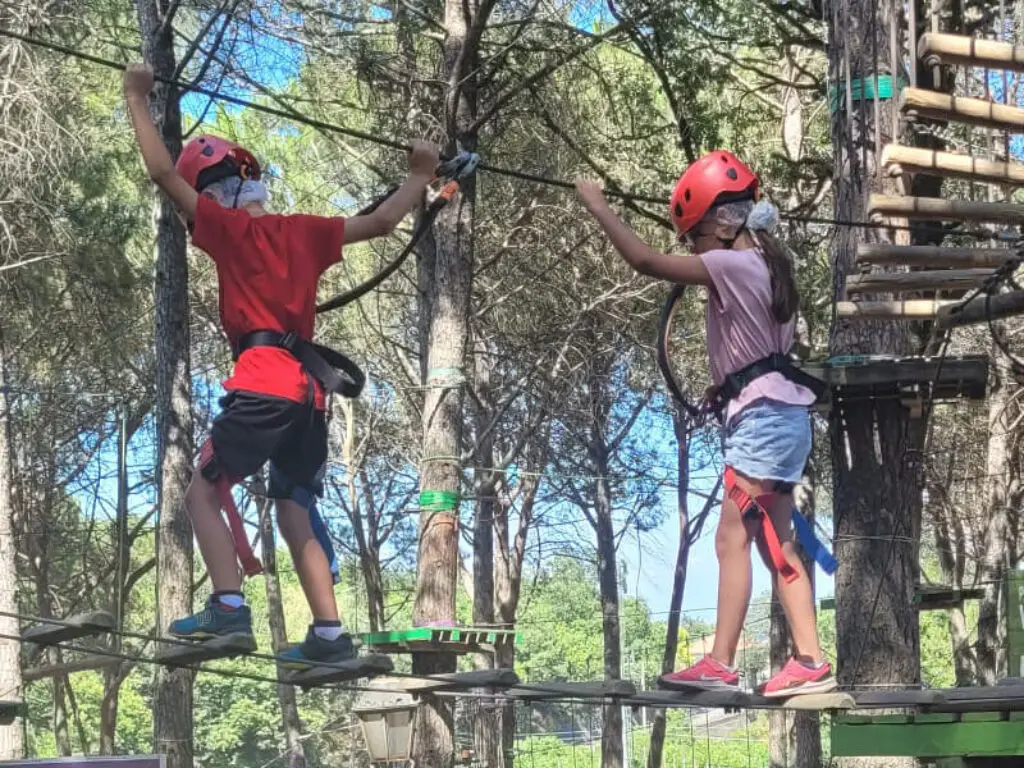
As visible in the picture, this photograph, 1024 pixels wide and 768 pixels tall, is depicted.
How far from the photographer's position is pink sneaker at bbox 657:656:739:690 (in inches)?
212

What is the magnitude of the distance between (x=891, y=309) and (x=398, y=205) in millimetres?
2791

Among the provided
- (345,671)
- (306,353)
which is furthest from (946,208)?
(345,671)

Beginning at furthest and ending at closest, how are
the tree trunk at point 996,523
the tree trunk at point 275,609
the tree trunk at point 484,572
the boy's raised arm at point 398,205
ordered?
the tree trunk at point 275,609, the tree trunk at point 484,572, the tree trunk at point 996,523, the boy's raised arm at point 398,205

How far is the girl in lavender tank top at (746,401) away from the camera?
5469 millimetres

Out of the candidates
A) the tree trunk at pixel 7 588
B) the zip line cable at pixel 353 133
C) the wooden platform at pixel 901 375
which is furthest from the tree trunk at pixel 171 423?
the wooden platform at pixel 901 375

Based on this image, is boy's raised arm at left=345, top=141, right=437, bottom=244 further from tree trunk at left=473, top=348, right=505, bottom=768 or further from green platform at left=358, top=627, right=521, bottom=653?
A: tree trunk at left=473, top=348, right=505, bottom=768

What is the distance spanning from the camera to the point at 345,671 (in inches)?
203

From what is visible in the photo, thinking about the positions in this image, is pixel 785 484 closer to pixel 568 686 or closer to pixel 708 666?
pixel 708 666

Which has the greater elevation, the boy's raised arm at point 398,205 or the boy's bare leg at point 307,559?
the boy's raised arm at point 398,205

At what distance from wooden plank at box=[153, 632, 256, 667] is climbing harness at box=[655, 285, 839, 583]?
1.71 metres

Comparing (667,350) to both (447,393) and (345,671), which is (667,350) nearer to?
(345,671)

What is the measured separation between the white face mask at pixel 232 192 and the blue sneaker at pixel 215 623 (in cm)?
138

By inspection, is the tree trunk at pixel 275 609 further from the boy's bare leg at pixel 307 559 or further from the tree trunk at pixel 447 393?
the boy's bare leg at pixel 307 559

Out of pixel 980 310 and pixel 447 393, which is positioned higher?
pixel 447 393
